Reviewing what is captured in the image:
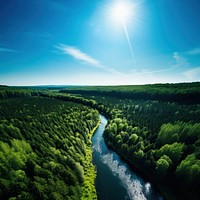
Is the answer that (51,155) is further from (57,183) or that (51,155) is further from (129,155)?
(129,155)

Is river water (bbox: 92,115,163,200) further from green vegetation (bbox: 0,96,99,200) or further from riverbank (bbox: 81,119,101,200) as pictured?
green vegetation (bbox: 0,96,99,200)

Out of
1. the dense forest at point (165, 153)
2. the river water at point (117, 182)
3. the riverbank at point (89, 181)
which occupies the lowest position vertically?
the river water at point (117, 182)

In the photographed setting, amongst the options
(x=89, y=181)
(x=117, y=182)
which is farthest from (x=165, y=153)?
(x=89, y=181)

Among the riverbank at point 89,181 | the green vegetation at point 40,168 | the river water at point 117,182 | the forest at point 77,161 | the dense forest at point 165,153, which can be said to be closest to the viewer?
the green vegetation at point 40,168

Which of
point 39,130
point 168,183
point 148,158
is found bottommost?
point 168,183

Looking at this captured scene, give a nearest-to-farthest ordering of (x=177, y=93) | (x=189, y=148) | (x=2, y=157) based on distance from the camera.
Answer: (x=2, y=157), (x=189, y=148), (x=177, y=93)

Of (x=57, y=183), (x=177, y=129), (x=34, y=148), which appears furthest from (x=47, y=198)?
(x=177, y=129)

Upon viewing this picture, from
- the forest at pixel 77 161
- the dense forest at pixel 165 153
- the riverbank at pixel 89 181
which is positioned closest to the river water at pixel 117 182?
the riverbank at pixel 89 181

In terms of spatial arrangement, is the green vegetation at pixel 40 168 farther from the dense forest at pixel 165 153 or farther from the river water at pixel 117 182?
the dense forest at pixel 165 153

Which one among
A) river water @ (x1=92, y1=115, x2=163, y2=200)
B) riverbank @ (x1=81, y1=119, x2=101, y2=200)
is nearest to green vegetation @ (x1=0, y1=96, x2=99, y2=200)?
riverbank @ (x1=81, y1=119, x2=101, y2=200)
